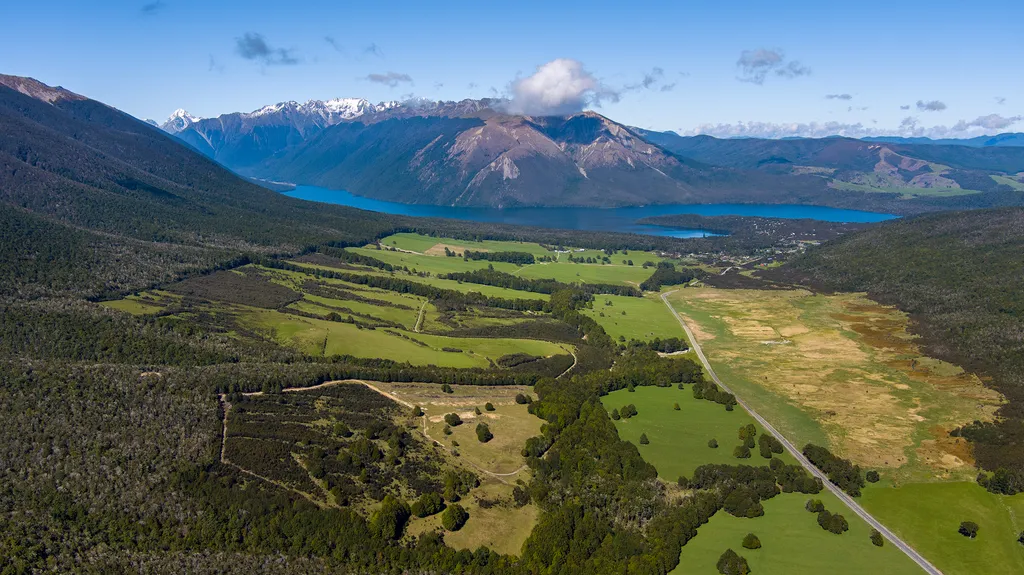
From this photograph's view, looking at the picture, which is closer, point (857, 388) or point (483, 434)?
point (483, 434)

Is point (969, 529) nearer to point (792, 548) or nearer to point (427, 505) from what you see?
point (792, 548)

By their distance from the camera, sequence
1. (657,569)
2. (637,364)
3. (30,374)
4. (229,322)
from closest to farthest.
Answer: (657,569), (30,374), (637,364), (229,322)

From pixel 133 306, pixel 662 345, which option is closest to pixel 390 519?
pixel 662 345

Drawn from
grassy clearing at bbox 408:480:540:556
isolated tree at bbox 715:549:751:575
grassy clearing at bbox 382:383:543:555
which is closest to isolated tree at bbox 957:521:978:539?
isolated tree at bbox 715:549:751:575

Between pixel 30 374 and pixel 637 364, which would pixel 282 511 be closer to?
pixel 30 374

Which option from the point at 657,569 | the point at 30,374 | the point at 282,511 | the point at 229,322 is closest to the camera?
the point at 657,569

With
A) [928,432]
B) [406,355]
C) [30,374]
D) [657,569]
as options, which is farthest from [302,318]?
[928,432]

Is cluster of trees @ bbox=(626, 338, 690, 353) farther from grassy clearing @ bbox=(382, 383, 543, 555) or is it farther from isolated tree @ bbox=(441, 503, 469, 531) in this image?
isolated tree @ bbox=(441, 503, 469, 531)
